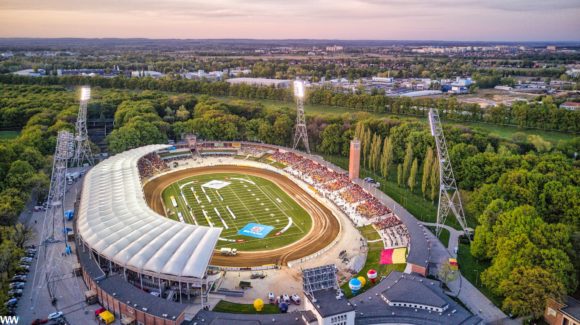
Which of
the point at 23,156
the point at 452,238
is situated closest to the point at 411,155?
the point at 452,238

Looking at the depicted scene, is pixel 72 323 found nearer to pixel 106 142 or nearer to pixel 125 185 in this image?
pixel 125 185

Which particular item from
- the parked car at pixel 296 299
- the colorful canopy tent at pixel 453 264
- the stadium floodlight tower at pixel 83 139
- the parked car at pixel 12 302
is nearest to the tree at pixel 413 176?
the colorful canopy tent at pixel 453 264

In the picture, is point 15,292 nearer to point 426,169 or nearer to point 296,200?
point 296,200

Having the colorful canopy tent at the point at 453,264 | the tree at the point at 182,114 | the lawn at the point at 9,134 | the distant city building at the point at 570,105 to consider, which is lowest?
the colorful canopy tent at the point at 453,264

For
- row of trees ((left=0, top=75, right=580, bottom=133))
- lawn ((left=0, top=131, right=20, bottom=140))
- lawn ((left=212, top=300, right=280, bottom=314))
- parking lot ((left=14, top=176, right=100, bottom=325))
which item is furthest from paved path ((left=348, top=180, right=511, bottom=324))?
lawn ((left=0, top=131, right=20, bottom=140))

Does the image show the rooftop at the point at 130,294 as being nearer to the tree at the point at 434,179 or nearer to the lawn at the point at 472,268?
the lawn at the point at 472,268

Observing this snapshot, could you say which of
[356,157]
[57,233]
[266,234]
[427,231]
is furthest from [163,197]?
[427,231]
